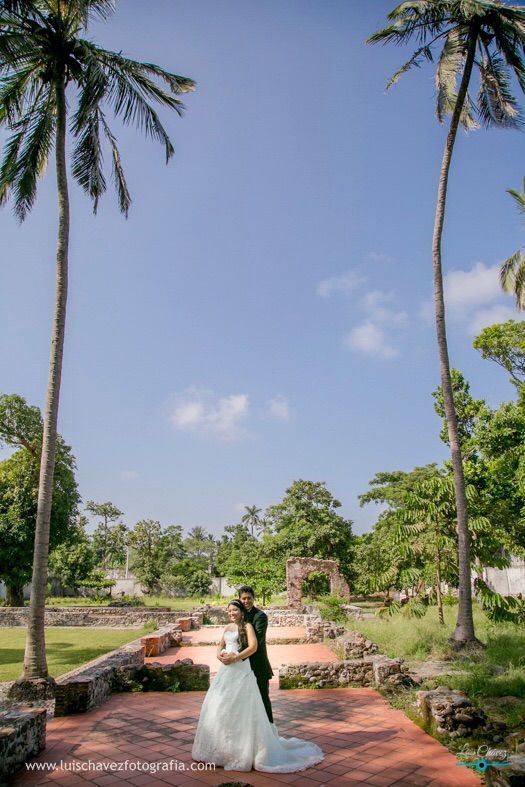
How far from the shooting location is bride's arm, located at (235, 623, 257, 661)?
526 cm

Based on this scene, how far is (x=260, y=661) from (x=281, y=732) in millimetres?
1477

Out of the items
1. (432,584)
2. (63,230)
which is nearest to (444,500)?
(432,584)

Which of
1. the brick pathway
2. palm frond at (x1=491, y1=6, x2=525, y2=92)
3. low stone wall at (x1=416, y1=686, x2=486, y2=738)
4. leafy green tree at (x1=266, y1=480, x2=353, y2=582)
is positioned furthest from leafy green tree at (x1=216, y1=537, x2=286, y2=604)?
palm frond at (x1=491, y1=6, x2=525, y2=92)

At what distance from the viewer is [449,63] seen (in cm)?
1180

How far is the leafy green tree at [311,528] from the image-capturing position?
33.9 meters

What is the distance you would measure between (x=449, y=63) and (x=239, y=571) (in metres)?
26.3

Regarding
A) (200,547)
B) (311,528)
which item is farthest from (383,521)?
(200,547)

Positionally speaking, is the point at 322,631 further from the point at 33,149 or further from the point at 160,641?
the point at 33,149

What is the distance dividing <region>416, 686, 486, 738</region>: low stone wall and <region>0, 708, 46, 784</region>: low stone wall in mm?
4306

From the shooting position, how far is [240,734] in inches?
200

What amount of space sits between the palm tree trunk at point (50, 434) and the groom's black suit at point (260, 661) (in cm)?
457

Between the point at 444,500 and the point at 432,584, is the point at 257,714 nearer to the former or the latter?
the point at 444,500

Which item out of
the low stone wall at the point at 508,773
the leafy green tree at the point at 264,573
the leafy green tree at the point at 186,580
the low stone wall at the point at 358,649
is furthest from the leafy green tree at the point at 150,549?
the low stone wall at the point at 508,773

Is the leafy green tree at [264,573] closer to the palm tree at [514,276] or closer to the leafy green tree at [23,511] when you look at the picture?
Result: the leafy green tree at [23,511]
